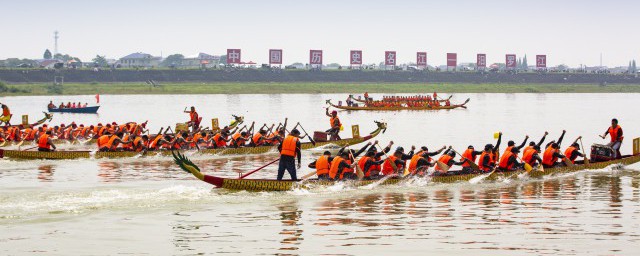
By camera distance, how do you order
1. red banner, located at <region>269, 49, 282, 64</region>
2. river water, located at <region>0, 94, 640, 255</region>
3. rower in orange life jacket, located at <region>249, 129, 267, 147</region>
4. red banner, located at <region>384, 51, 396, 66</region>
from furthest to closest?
red banner, located at <region>384, 51, 396, 66</region> → red banner, located at <region>269, 49, 282, 64</region> → rower in orange life jacket, located at <region>249, 129, 267, 147</region> → river water, located at <region>0, 94, 640, 255</region>

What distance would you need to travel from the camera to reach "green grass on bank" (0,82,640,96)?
120 m

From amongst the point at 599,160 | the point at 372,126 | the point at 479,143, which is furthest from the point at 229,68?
the point at 599,160

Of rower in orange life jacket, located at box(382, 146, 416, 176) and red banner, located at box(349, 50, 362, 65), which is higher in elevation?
red banner, located at box(349, 50, 362, 65)

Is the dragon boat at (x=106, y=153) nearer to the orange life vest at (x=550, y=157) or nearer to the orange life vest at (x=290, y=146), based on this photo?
the orange life vest at (x=550, y=157)

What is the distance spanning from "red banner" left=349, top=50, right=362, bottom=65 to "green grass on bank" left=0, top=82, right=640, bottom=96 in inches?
771

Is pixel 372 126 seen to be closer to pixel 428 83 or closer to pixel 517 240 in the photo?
pixel 517 240

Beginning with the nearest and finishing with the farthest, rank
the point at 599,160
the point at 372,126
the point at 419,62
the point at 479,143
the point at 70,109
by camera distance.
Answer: the point at 599,160 → the point at 479,143 → the point at 372,126 → the point at 70,109 → the point at 419,62

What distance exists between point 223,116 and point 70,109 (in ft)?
41.4

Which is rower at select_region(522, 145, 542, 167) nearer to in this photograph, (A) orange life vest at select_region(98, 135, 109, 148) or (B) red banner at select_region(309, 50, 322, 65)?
(A) orange life vest at select_region(98, 135, 109, 148)

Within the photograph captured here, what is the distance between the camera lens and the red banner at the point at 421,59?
17425 centimetres

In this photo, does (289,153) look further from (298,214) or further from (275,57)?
(275,57)

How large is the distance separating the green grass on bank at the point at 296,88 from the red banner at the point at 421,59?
77.1ft

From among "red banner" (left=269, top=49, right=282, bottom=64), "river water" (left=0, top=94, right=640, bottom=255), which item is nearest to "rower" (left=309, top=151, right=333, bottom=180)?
"river water" (left=0, top=94, right=640, bottom=255)

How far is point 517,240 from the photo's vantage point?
18266mm
